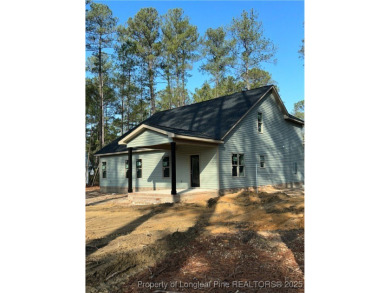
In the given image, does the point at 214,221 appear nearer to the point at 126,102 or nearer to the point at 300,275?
the point at 300,275

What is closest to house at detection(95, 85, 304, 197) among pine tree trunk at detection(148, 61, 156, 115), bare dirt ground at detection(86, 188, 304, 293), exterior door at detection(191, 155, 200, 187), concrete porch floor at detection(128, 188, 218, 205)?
exterior door at detection(191, 155, 200, 187)

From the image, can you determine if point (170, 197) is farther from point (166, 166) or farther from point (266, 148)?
point (266, 148)

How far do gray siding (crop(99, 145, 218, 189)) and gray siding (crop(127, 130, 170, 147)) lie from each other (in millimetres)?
2641

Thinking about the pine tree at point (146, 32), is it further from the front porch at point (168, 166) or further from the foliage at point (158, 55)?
the front porch at point (168, 166)

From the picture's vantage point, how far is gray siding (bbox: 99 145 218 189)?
1400 centimetres

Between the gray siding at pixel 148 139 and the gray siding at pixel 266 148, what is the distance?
3.16 meters

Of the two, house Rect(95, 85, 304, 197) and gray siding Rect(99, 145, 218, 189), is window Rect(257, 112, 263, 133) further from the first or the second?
gray siding Rect(99, 145, 218, 189)

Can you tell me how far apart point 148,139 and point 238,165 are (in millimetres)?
5055
